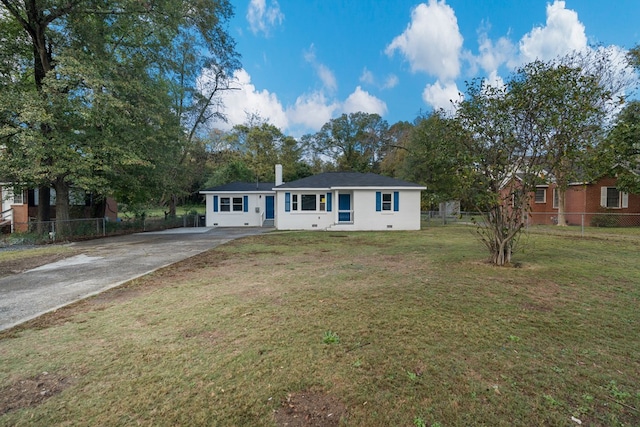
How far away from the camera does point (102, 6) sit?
11664mm

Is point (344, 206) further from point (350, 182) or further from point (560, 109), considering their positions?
point (560, 109)

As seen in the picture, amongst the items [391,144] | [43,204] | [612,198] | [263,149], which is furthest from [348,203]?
[391,144]

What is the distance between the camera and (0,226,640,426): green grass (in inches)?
87.9

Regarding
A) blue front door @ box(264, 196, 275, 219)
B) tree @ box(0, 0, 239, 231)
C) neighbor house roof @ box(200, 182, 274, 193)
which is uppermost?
A: tree @ box(0, 0, 239, 231)

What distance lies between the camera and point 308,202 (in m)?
18.1

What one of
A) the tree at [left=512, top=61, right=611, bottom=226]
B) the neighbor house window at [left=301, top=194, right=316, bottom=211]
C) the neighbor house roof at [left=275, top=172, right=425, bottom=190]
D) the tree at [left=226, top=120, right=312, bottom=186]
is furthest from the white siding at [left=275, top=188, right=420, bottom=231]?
the tree at [left=226, top=120, right=312, bottom=186]

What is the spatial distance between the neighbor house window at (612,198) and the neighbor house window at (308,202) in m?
17.5

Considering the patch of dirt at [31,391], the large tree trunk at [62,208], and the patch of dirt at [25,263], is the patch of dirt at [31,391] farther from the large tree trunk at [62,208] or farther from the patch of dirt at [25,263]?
the large tree trunk at [62,208]

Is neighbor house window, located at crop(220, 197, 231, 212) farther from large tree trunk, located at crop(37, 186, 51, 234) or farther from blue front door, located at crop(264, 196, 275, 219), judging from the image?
large tree trunk, located at crop(37, 186, 51, 234)

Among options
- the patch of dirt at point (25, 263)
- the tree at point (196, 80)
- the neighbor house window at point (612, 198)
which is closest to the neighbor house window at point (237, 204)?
the tree at point (196, 80)

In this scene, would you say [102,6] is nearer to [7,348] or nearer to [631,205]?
[7,348]

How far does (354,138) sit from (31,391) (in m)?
41.6

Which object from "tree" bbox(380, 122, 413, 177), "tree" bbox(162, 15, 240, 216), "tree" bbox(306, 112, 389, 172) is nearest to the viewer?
"tree" bbox(162, 15, 240, 216)

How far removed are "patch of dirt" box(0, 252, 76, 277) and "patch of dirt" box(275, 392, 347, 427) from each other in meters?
8.02
